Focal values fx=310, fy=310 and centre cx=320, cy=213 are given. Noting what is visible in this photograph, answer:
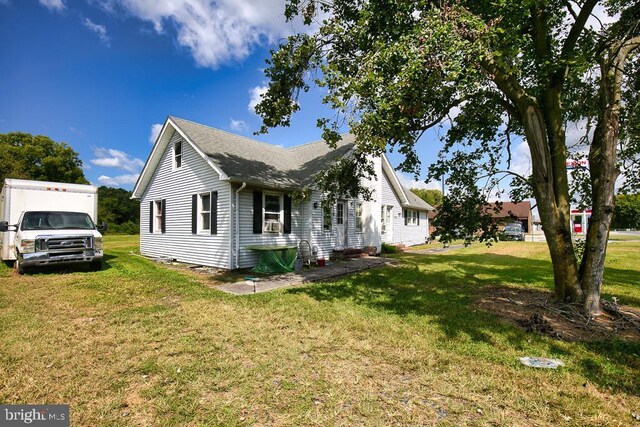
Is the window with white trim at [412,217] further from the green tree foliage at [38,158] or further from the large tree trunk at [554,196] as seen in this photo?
the green tree foliage at [38,158]

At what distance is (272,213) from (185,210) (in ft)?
13.4

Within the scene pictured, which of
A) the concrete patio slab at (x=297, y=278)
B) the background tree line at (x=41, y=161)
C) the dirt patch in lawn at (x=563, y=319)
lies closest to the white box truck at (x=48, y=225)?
the concrete patio slab at (x=297, y=278)

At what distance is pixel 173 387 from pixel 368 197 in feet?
28.1

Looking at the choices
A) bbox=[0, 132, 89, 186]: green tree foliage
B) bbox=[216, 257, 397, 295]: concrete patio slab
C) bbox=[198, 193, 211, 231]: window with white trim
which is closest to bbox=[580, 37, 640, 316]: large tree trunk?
bbox=[216, 257, 397, 295]: concrete patio slab

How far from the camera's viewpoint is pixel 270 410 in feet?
9.66

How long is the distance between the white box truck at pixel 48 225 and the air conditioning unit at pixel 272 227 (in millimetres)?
5700

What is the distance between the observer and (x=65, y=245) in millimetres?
10031

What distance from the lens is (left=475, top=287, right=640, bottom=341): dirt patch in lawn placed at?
15.9 ft

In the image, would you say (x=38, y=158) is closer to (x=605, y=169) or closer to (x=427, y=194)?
(x=605, y=169)

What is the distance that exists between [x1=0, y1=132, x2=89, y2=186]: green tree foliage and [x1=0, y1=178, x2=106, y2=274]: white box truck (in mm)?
32786

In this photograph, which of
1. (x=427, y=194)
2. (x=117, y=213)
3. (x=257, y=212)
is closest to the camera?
(x=257, y=212)

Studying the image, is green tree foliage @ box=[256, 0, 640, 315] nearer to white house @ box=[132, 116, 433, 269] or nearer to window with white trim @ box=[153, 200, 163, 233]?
white house @ box=[132, 116, 433, 269]

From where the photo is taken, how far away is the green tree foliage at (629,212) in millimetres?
6473

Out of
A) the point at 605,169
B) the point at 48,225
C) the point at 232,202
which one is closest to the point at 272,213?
the point at 232,202
